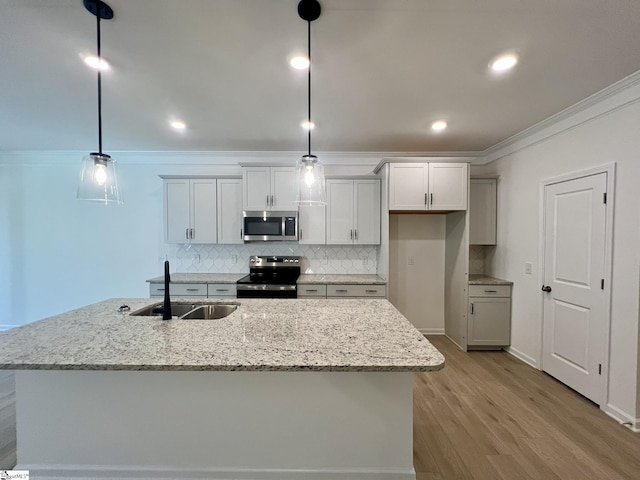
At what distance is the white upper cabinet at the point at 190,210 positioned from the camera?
3.67 meters

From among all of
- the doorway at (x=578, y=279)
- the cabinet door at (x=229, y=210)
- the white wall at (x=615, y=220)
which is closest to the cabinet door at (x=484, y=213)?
the white wall at (x=615, y=220)

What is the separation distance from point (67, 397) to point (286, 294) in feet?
6.78

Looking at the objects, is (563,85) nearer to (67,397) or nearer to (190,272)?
(67,397)

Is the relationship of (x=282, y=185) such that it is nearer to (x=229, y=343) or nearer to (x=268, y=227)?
(x=268, y=227)

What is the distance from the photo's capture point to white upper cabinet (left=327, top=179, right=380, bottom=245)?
3.67 m

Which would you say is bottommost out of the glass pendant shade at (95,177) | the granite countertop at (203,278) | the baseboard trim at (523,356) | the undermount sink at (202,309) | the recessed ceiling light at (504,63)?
the baseboard trim at (523,356)

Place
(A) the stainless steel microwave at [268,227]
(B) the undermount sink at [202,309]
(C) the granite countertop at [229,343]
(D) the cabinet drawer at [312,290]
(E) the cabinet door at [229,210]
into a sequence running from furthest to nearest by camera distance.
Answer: (E) the cabinet door at [229,210] → (A) the stainless steel microwave at [268,227] → (D) the cabinet drawer at [312,290] → (B) the undermount sink at [202,309] → (C) the granite countertop at [229,343]

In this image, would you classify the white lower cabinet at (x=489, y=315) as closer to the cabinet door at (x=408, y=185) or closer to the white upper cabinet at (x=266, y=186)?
the cabinet door at (x=408, y=185)

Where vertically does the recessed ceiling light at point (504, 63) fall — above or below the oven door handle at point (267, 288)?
above

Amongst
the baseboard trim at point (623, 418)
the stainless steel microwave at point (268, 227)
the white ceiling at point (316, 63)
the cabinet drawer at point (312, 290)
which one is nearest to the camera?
the white ceiling at point (316, 63)

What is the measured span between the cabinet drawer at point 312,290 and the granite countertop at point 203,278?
88 centimetres

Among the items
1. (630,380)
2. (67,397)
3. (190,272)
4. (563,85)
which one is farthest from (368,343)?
(190,272)

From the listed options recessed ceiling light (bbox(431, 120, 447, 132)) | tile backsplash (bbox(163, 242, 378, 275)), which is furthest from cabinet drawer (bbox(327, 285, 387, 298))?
recessed ceiling light (bbox(431, 120, 447, 132))

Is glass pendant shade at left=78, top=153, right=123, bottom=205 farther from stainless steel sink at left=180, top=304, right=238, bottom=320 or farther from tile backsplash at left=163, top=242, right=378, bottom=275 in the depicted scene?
tile backsplash at left=163, top=242, right=378, bottom=275
